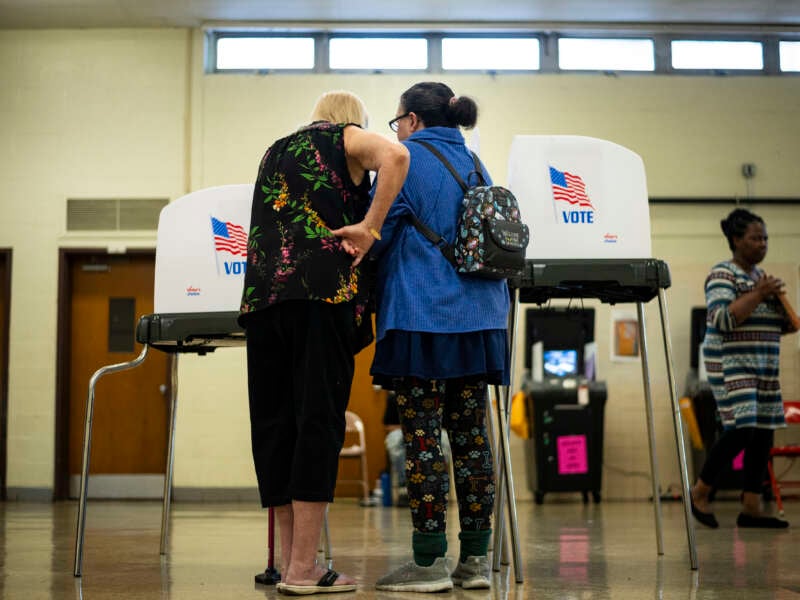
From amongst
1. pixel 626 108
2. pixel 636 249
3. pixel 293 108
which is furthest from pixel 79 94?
pixel 636 249

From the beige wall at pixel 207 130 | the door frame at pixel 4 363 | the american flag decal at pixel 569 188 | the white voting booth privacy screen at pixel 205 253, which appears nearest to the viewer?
the american flag decal at pixel 569 188

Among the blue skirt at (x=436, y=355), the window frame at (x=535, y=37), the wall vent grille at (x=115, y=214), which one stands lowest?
the blue skirt at (x=436, y=355)

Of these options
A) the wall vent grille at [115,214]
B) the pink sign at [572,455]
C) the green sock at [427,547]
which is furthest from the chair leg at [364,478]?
the green sock at [427,547]

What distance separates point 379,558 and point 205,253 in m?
1.20

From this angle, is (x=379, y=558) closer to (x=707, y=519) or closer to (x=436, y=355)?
(x=436, y=355)

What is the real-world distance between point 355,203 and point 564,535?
2.54 metres

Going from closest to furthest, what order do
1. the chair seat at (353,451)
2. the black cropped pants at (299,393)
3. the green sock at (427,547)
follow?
the black cropped pants at (299,393) < the green sock at (427,547) < the chair seat at (353,451)

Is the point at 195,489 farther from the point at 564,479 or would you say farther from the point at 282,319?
the point at 282,319

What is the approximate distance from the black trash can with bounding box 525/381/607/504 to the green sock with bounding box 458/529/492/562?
5072 mm

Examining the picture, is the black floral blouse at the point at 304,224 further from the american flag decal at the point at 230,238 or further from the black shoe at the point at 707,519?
the black shoe at the point at 707,519

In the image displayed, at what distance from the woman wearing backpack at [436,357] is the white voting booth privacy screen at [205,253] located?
75 cm

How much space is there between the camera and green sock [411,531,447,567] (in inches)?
99.8

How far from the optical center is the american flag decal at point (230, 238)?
325cm

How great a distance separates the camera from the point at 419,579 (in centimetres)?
251
